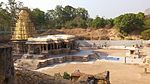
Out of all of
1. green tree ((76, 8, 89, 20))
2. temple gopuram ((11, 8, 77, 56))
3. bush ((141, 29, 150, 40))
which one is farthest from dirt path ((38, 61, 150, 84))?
green tree ((76, 8, 89, 20))

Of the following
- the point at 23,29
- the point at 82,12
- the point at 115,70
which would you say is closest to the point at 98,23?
the point at 82,12

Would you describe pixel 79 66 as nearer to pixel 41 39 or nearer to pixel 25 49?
pixel 41 39

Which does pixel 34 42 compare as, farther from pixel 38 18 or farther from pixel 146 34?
pixel 38 18

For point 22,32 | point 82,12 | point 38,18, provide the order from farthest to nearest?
point 82,12 → point 38,18 → point 22,32

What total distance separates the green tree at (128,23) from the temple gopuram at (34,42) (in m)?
19.6

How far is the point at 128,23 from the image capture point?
5772cm

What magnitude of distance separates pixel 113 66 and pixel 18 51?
42.0ft

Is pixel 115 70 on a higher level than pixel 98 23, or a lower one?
lower

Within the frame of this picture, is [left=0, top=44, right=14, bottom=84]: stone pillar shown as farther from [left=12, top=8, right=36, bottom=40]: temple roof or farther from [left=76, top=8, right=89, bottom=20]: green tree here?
[left=76, top=8, right=89, bottom=20]: green tree

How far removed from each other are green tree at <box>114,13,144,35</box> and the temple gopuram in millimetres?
19619

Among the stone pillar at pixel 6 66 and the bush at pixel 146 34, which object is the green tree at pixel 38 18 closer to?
the bush at pixel 146 34

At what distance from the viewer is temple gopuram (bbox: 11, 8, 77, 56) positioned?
35.6m

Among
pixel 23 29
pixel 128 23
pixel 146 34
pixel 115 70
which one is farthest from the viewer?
pixel 128 23

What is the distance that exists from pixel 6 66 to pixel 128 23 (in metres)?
48.8
